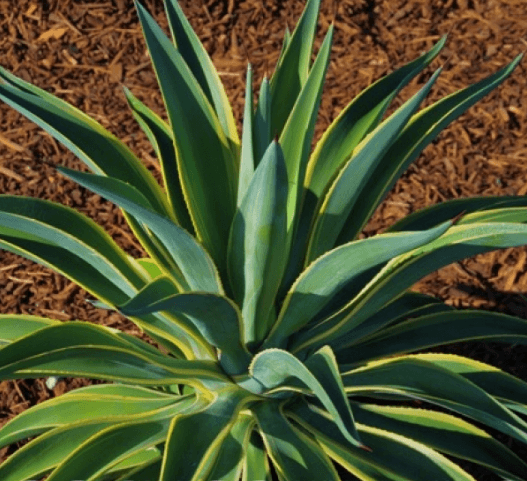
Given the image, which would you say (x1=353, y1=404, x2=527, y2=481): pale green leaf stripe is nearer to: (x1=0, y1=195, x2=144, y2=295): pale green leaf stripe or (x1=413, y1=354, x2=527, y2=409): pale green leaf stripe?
(x1=413, y1=354, x2=527, y2=409): pale green leaf stripe

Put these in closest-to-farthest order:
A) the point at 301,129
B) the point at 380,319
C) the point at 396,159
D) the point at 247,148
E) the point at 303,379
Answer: the point at 303,379, the point at 247,148, the point at 301,129, the point at 396,159, the point at 380,319

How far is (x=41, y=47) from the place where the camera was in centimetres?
319

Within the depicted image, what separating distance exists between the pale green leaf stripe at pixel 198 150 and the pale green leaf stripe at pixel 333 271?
194 mm

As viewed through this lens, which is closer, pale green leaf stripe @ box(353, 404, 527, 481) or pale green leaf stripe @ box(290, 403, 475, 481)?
pale green leaf stripe @ box(290, 403, 475, 481)

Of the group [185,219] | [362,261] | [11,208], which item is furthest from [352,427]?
[11,208]

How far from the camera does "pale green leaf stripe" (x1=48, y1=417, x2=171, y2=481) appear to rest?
64.7 inches

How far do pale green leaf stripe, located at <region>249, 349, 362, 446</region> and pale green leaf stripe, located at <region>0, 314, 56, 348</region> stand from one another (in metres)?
0.57

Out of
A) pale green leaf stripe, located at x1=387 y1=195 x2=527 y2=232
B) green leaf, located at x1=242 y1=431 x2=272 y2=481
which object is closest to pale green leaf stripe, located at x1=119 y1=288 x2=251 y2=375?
green leaf, located at x1=242 y1=431 x2=272 y2=481

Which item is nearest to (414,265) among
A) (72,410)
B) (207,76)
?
(207,76)

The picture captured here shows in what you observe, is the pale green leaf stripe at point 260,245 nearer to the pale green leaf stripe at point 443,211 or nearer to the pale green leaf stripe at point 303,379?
the pale green leaf stripe at point 303,379

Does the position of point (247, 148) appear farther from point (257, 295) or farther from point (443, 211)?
point (443, 211)

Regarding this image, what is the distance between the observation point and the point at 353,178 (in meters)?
1.66

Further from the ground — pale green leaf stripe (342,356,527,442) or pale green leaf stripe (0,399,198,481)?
pale green leaf stripe (0,399,198,481)

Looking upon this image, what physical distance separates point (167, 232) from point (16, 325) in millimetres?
680
